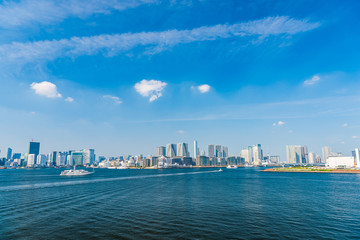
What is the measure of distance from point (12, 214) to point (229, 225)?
40848mm

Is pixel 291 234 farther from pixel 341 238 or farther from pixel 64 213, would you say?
pixel 64 213

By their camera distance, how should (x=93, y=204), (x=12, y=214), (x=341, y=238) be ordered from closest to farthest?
(x=341, y=238)
(x=12, y=214)
(x=93, y=204)

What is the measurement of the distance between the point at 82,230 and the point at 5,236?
374 inches

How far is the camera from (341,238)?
25.8 metres

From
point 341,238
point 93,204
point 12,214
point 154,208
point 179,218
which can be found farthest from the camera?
point 93,204

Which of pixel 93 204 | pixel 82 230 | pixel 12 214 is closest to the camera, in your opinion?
pixel 82 230

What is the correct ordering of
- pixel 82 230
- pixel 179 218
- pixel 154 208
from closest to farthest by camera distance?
pixel 82 230, pixel 179 218, pixel 154 208

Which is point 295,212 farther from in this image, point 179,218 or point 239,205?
point 179,218

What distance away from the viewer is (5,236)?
26.2m

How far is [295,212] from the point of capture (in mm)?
38344

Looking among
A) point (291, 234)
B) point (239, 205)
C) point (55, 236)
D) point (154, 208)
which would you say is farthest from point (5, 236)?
point (239, 205)

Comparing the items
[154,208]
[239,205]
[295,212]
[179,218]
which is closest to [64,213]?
[154,208]

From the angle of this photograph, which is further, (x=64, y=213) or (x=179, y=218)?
(x=64, y=213)

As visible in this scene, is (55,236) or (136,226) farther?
(136,226)
